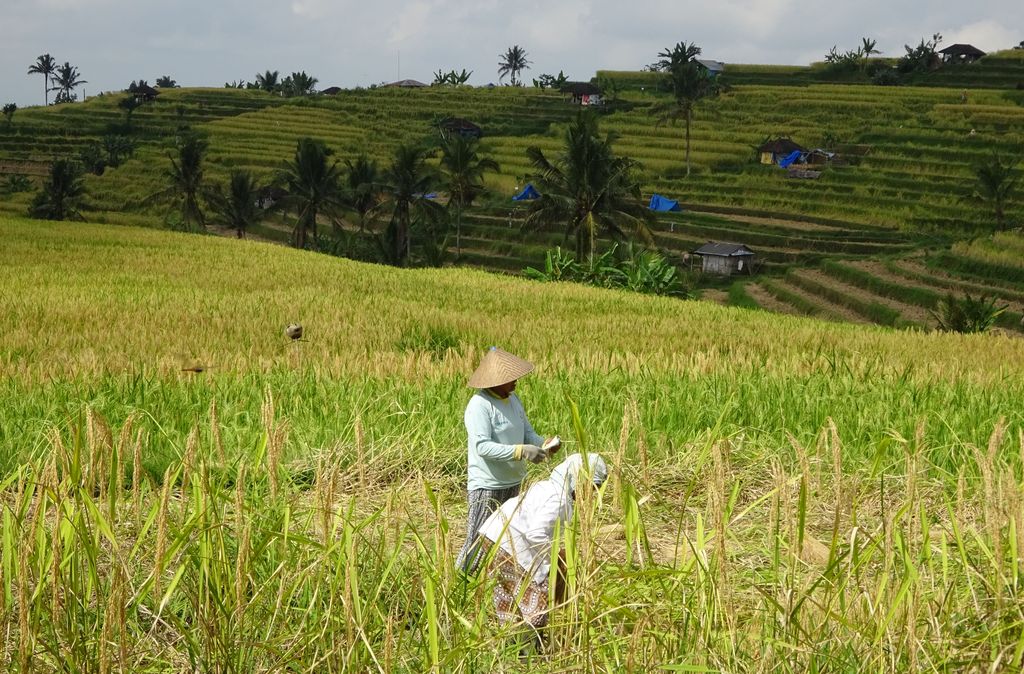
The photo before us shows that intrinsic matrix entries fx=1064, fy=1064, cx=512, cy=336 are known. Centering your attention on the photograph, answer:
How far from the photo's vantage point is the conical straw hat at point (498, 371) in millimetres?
4133

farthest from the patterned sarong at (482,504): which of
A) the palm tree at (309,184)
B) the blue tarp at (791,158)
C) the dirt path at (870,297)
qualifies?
the blue tarp at (791,158)

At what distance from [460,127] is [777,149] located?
857 inches

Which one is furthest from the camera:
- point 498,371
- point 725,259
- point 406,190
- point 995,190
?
point 995,190

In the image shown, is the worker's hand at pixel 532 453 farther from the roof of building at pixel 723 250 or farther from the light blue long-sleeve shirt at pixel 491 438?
the roof of building at pixel 723 250

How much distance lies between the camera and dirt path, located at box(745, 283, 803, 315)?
105ft

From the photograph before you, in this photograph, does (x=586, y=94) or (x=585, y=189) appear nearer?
(x=585, y=189)

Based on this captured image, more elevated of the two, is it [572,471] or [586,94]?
[586,94]

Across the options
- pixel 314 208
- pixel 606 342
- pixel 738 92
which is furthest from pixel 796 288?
pixel 738 92

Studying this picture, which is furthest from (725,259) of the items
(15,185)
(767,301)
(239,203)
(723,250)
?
(15,185)

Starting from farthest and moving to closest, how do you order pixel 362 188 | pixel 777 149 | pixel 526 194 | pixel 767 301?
A: pixel 777 149 < pixel 526 194 < pixel 362 188 < pixel 767 301

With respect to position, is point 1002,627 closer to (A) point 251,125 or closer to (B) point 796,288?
(B) point 796,288

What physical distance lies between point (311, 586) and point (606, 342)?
29.6 ft

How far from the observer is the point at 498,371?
416 cm

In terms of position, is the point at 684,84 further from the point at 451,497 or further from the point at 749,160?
the point at 451,497
